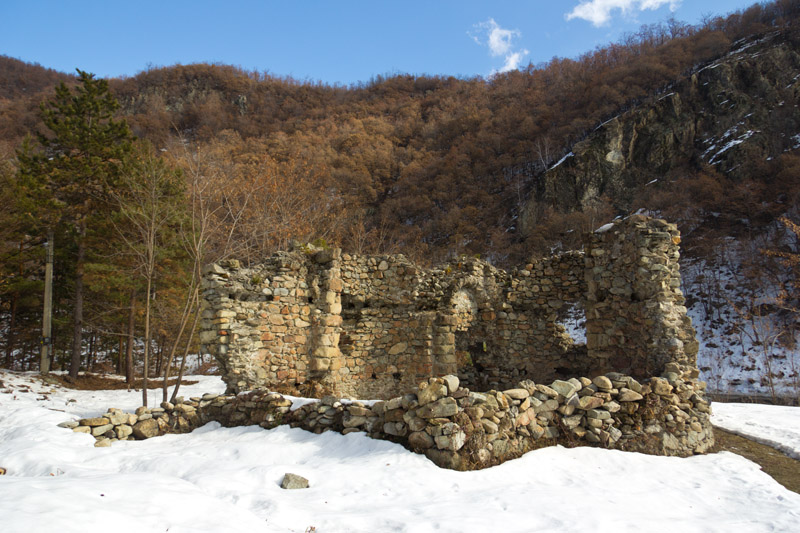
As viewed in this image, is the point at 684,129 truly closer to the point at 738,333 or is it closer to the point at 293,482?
the point at 738,333

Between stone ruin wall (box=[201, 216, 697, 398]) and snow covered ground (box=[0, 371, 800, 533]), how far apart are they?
86.7 inches

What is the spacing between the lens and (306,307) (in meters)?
9.12

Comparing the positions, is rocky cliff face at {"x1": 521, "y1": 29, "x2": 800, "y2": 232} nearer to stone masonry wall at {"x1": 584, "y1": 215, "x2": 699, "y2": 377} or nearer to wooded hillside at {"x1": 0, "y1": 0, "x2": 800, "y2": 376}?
wooded hillside at {"x1": 0, "y1": 0, "x2": 800, "y2": 376}

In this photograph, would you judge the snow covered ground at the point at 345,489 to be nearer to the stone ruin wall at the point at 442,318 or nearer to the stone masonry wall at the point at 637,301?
the stone masonry wall at the point at 637,301

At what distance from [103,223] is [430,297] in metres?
12.6

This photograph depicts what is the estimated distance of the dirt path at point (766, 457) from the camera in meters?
5.56

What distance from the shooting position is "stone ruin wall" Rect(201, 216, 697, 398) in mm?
7793

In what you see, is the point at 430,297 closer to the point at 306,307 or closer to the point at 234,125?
the point at 306,307

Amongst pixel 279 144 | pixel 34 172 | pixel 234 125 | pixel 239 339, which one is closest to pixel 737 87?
pixel 279 144

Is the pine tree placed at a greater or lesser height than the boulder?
greater

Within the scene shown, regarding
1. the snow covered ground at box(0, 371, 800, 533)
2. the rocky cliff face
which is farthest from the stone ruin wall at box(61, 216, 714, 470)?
the rocky cliff face

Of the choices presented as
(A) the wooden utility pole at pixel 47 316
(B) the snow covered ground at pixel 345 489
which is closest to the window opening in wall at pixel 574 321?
(B) the snow covered ground at pixel 345 489

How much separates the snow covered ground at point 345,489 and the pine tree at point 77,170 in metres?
11.3

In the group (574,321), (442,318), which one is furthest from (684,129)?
(442,318)
